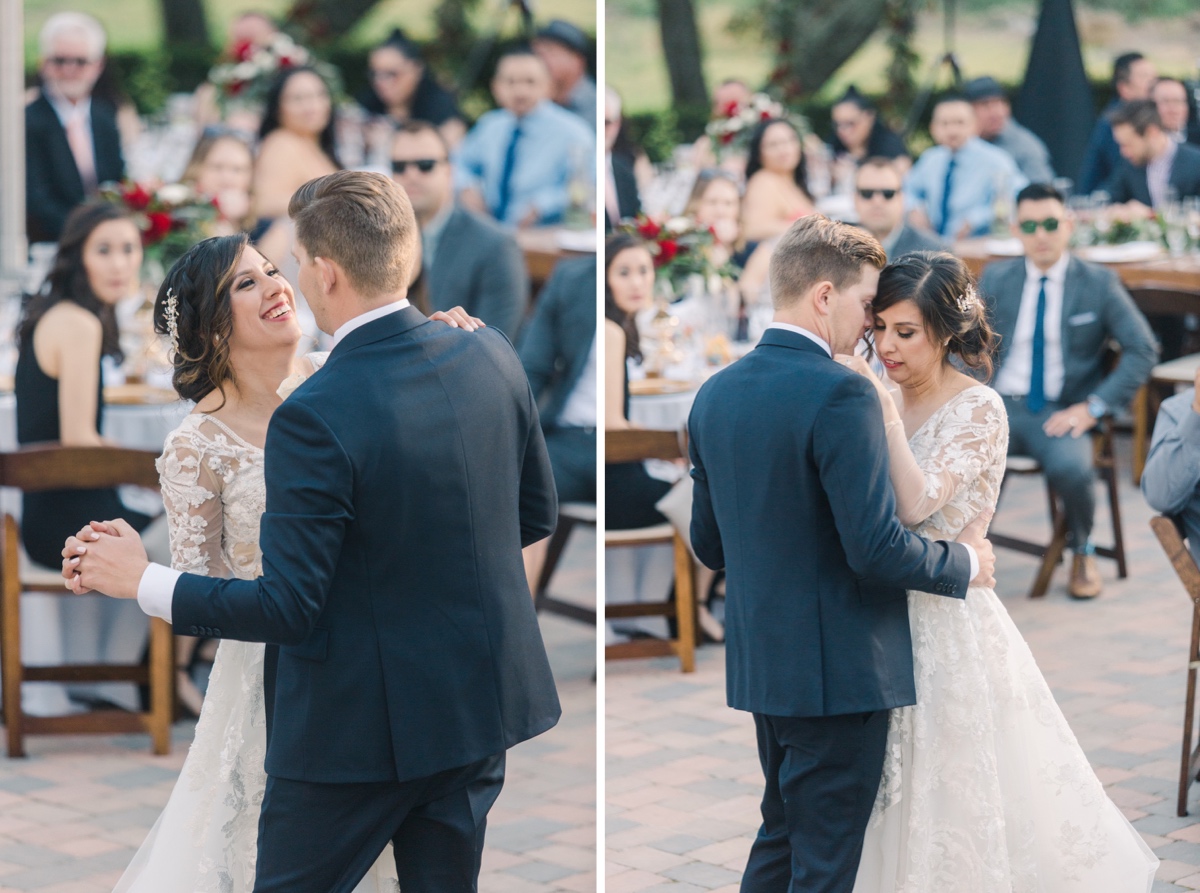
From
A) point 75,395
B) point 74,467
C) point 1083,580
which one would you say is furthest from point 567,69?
point 74,467

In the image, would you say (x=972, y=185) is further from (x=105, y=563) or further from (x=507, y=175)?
(x=105, y=563)

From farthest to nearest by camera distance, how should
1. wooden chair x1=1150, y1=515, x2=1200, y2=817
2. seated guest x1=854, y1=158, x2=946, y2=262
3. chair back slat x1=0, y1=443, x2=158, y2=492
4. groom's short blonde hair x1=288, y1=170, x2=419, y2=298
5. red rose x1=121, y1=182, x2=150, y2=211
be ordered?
1. seated guest x1=854, y1=158, x2=946, y2=262
2. red rose x1=121, y1=182, x2=150, y2=211
3. chair back slat x1=0, y1=443, x2=158, y2=492
4. wooden chair x1=1150, y1=515, x2=1200, y2=817
5. groom's short blonde hair x1=288, y1=170, x2=419, y2=298

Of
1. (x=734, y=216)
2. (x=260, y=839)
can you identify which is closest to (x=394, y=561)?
(x=260, y=839)

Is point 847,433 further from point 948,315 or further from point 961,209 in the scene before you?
point 961,209

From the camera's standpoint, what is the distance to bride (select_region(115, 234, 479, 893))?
262cm

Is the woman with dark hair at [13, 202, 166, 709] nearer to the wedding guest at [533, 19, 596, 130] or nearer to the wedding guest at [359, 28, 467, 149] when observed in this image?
the wedding guest at [359, 28, 467, 149]

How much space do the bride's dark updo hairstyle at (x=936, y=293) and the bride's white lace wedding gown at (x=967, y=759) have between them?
14 cm

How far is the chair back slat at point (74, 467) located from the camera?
448 centimetres

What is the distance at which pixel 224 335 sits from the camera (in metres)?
2.71

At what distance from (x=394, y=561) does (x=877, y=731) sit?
97cm

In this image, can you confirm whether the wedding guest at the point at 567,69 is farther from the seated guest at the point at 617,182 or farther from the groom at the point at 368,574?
the groom at the point at 368,574

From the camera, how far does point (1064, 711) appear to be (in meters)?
4.71

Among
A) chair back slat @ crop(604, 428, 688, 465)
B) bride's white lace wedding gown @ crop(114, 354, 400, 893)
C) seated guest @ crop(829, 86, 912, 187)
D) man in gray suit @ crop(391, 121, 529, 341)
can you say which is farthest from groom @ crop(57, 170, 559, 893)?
seated guest @ crop(829, 86, 912, 187)

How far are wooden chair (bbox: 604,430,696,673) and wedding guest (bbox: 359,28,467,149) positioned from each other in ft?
20.6
